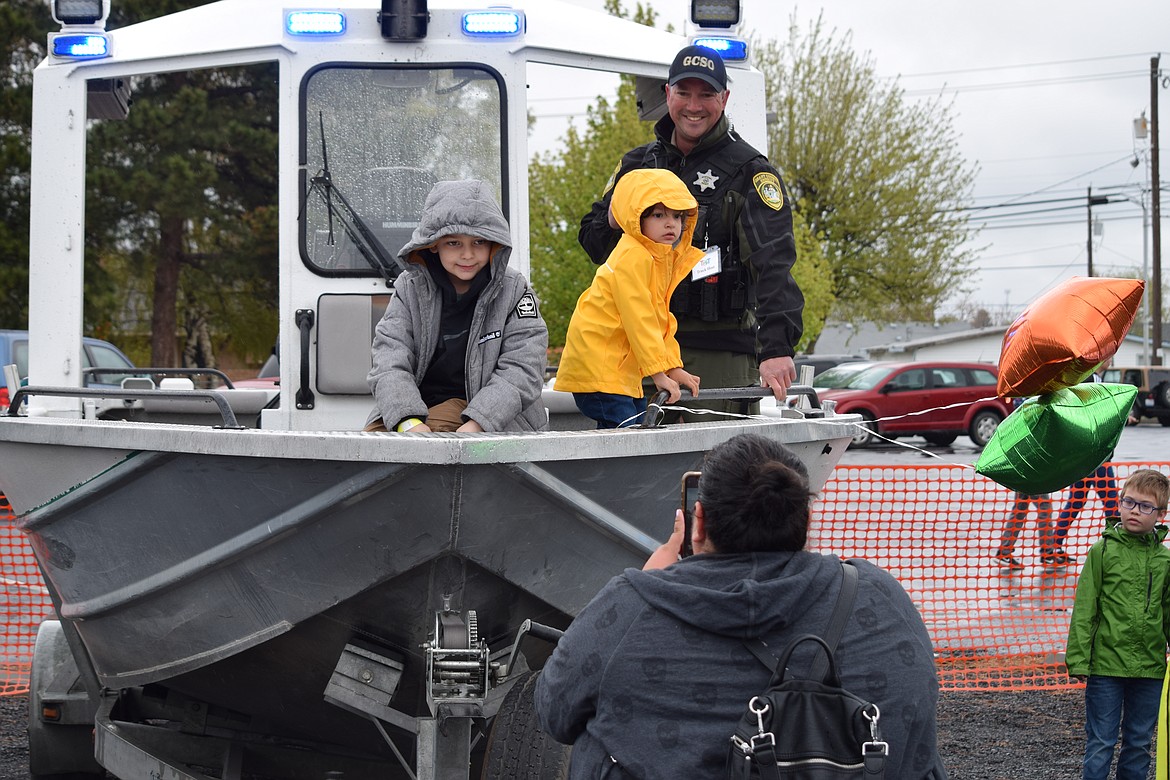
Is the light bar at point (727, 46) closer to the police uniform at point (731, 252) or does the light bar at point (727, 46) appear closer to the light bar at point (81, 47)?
the police uniform at point (731, 252)

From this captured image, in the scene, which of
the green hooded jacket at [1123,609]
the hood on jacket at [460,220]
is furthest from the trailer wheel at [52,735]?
the green hooded jacket at [1123,609]

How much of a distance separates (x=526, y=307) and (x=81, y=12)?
8.26ft

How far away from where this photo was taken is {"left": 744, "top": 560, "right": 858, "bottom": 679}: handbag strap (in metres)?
2.33

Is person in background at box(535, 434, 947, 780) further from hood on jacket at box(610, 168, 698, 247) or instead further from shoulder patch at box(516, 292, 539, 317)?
hood on jacket at box(610, 168, 698, 247)

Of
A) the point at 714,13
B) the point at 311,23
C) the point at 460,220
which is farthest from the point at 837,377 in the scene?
the point at 460,220

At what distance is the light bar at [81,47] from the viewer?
5102mm

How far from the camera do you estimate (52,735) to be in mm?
5043

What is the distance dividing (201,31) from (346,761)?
9.44 feet

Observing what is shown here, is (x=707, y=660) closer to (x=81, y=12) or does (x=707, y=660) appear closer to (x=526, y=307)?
(x=526, y=307)

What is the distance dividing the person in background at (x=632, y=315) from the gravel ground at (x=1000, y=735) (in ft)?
7.51

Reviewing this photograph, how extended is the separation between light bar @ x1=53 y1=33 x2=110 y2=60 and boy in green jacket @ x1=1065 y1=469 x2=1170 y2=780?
14.1 ft

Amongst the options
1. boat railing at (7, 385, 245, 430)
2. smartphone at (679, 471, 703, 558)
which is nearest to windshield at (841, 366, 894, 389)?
boat railing at (7, 385, 245, 430)

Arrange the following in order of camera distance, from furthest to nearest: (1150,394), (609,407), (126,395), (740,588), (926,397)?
(1150,394) < (926,397) < (609,407) < (126,395) < (740,588)

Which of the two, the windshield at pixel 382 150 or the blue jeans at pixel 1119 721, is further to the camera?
the windshield at pixel 382 150
